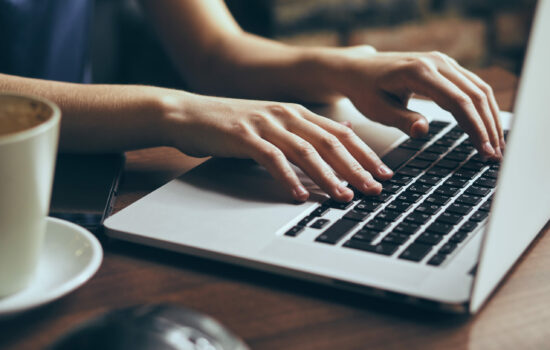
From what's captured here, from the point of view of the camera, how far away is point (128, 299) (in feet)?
1.42

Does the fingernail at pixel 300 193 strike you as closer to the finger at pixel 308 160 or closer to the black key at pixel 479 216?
the finger at pixel 308 160

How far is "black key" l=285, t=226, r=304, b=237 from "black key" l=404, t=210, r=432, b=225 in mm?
91

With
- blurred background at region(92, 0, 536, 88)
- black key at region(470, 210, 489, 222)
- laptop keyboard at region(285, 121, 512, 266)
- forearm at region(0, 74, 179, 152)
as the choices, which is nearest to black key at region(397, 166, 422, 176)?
laptop keyboard at region(285, 121, 512, 266)

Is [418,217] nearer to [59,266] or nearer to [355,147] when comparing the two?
[355,147]

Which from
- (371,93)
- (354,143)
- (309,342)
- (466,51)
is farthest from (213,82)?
(466,51)

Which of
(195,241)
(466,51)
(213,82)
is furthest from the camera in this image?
(466,51)

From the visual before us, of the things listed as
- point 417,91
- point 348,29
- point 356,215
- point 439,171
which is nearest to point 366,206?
point 356,215

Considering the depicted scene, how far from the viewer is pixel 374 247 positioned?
0.45 m

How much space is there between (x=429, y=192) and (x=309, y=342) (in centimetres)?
24

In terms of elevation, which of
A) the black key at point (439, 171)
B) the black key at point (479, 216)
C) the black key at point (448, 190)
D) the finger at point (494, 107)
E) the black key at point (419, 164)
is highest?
the finger at point (494, 107)

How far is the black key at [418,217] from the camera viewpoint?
495 millimetres

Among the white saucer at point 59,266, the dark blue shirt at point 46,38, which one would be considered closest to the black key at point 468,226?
the white saucer at point 59,266

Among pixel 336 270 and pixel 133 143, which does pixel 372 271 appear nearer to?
pixel 336 270

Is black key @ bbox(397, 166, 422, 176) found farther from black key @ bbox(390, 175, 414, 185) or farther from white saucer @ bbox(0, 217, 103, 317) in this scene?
white saucer @ bbox(0, 217, 103, 317)
